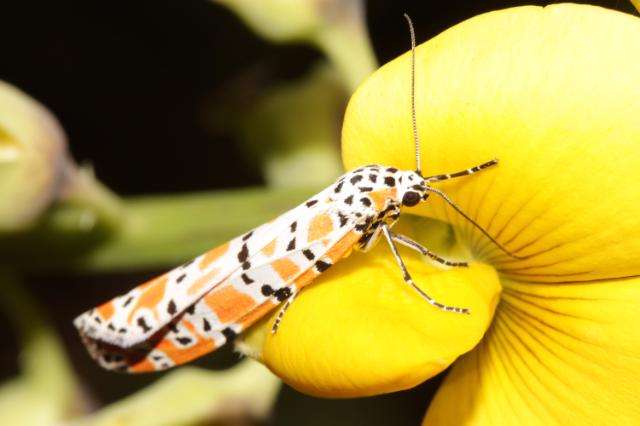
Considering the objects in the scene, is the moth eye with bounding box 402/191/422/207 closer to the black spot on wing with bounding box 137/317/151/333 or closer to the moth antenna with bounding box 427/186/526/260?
the moth antenna with bounding box 427/186/526/260

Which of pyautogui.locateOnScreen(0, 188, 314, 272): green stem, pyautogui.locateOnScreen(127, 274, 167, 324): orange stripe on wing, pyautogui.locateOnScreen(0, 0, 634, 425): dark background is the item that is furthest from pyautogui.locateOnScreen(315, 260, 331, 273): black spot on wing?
pyautogui.locateOnScreen(0, 0, 634, 425): dark background

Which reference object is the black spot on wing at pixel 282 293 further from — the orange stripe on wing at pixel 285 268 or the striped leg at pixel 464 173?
the striped leg at pixel 464 173

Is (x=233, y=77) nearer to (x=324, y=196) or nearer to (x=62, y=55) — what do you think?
(x=62, y=55)

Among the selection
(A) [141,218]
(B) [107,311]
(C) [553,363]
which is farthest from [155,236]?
(C) [553,363]

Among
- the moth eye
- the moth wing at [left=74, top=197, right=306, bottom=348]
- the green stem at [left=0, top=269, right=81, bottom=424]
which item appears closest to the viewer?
the moth eye

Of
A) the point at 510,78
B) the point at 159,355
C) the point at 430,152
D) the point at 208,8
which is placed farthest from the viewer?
the point at 208,8

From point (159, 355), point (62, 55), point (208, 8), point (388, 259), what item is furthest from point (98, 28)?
point (388, 259)

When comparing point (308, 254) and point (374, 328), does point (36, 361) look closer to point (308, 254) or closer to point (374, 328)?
point (308, 254)
